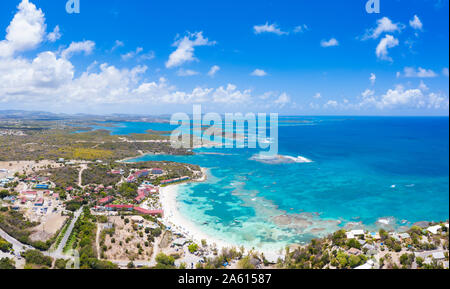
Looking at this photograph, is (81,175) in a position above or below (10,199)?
above

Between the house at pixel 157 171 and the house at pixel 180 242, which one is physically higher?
the house at pixel 157 171

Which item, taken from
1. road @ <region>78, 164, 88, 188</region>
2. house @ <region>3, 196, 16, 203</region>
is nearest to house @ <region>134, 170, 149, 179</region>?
road @ <region>78, 164, 88, 188</region>

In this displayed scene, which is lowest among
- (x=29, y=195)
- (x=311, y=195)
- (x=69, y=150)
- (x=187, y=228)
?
(x=187, y=228)

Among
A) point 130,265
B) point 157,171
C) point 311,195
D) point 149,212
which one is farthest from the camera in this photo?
point 157,171

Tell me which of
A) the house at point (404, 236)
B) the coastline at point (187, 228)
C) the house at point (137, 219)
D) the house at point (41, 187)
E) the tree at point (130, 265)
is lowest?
the coastline at point (187, 228)

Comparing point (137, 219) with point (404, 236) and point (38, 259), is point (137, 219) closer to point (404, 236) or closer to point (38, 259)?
point (38, 259)

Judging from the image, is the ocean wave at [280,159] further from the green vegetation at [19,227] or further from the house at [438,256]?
the green vegetation at [19,227]

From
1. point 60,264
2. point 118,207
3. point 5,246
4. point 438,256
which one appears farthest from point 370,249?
point 5,246

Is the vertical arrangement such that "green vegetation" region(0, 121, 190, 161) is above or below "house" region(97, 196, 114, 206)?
above

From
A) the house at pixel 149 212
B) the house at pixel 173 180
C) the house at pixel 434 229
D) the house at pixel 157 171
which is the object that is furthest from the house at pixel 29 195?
the house at pixel 434 229

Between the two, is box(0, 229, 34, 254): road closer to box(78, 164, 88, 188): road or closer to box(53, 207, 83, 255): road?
box(53, 207, 83, 255): road

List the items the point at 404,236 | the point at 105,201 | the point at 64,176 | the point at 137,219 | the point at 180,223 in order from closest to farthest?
the point at 404,236 → the point at 137,219 → the point at 180,223 → the point at 105,201 → the point at 64,176
